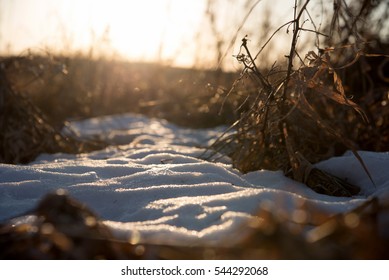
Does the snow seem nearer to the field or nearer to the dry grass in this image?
the field

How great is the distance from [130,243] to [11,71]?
2603 millimetres

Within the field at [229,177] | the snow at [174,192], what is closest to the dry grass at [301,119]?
the field at [229,177]

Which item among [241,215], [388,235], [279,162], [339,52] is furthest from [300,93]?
[339,52]

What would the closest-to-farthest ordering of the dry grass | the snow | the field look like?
the field
the snow
the dry grass

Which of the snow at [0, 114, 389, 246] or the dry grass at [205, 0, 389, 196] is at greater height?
the dry grass at [205, 0, 389, 196]

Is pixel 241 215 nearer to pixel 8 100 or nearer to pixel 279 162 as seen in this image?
pixel 279 162

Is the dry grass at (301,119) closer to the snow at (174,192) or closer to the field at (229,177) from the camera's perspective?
the field at (229,177)

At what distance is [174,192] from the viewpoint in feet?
5.56

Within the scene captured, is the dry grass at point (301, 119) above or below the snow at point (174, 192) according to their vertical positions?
above

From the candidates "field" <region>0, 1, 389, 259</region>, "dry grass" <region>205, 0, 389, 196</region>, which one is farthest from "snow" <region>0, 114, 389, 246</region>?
"dry grass" <region>205, 0, 389, 196</region>

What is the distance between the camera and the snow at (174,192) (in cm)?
131

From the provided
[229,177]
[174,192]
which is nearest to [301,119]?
→ [229,177]

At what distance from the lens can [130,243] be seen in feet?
3.69

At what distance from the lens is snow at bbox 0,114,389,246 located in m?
1.31
